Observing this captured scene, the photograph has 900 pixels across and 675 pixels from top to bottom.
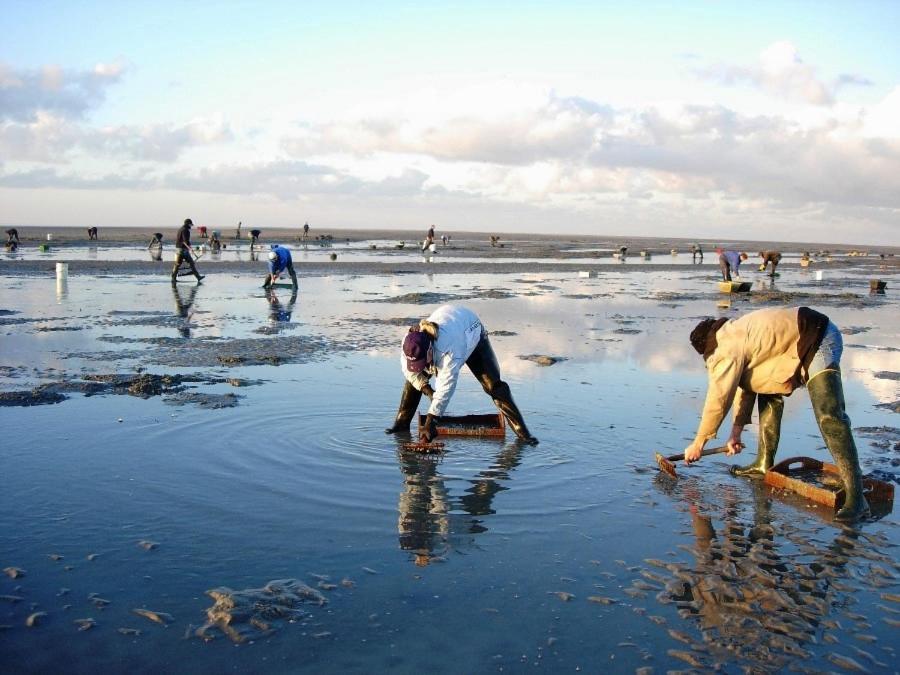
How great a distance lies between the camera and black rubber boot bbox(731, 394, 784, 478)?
25.0 feet

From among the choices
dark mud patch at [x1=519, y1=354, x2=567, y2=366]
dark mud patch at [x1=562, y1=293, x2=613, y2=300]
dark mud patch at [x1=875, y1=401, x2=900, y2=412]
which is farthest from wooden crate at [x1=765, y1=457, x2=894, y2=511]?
dark mud patch at [x1=562, y1=293, x2=613, y2=300]

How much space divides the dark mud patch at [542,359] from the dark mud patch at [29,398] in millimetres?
6834

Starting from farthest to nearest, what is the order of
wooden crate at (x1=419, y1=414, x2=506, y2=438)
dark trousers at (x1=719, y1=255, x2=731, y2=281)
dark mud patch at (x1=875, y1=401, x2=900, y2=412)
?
1. dark trousers at (x1=719, y1=255, x2=731, y2=281)
2. dark mud patch at (x1=875, y1=401, x2=900, y2=412)
3. wooden crate at (x1=419, y1=414, x2=506, y2=438)

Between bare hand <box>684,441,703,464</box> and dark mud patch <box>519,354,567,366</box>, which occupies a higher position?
bare hand <box>684,441,703,464</box>

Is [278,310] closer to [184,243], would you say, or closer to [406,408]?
[184,243]

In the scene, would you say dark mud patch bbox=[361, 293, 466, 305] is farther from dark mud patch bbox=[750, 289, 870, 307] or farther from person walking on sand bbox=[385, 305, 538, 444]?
person walking on sand bbox=[385, 305, 538, 444]

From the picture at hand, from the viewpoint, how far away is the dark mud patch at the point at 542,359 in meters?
13.4

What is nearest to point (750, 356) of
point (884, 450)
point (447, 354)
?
point (447, 354)

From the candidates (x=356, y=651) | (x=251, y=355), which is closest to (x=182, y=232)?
(x=251, y=355)

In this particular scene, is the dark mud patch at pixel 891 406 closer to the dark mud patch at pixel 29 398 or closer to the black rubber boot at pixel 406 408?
the black rubber boot at pixel 406 408

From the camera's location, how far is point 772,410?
765 cm

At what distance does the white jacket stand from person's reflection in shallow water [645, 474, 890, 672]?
2.37 meters

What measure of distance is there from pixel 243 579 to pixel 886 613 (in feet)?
12.9

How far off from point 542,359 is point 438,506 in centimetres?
698
